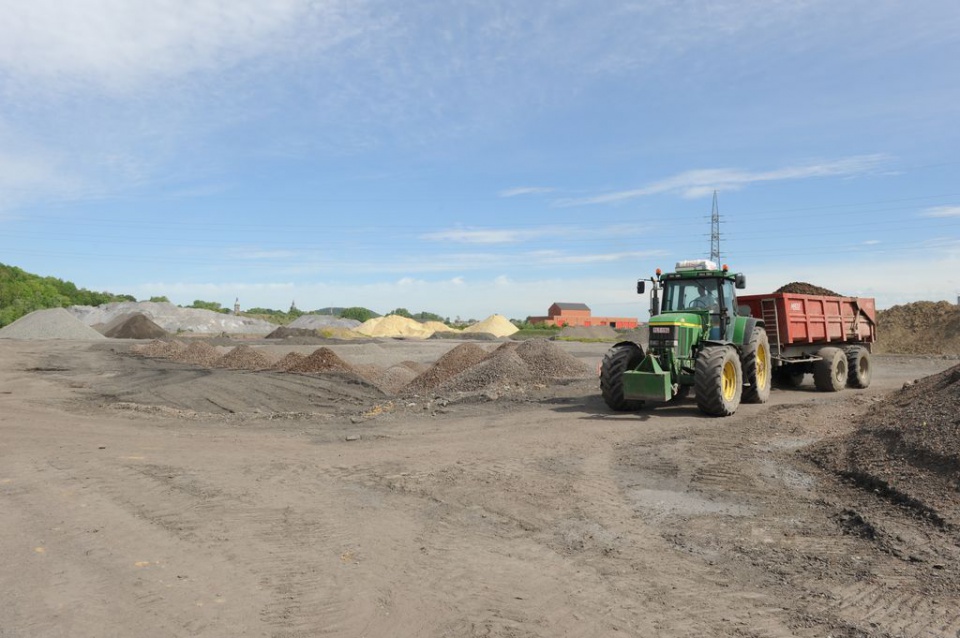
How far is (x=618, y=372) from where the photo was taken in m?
12.9

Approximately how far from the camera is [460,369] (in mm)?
20625

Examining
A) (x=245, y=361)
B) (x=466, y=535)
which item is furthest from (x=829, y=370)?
(x=245, y=361)

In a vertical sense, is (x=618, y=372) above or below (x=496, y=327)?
below

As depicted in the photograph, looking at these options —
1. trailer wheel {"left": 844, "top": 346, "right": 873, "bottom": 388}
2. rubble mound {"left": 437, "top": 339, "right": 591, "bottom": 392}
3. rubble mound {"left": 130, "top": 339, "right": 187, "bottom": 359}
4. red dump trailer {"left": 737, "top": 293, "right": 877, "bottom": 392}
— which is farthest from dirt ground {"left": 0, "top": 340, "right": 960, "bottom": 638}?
rubble mound {"left": 130, "top": 339, "right": 187, "bottom": 359}

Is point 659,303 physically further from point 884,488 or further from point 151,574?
point 151,574

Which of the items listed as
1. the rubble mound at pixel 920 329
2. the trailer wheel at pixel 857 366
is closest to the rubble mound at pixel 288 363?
the trailer wheel at pixel 857 366

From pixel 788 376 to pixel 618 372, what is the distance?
7.04 metres

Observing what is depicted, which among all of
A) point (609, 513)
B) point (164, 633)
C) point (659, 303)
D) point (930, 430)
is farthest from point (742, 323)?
point (164, 633)

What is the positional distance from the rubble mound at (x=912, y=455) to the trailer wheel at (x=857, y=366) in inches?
291

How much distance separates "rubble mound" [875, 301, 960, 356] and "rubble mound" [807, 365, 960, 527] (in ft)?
92.8

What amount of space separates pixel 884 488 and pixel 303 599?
19.6 feet

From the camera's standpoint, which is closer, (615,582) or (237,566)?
(615,582)

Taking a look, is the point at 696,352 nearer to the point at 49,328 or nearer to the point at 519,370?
the point at 519,370

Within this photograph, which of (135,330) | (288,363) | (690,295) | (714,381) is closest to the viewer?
(714,381)
